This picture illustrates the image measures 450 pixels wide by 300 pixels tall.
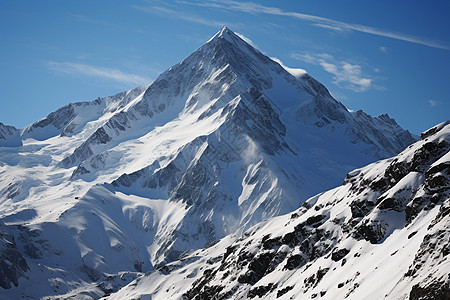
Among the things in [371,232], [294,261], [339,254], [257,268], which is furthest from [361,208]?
[257,268]

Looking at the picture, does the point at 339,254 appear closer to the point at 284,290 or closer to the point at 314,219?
the point at 284,290

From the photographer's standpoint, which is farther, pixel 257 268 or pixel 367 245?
pixel 257 268

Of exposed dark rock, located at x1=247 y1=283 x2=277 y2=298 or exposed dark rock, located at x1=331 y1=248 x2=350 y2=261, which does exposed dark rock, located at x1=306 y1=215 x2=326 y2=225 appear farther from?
exposed dark rock, located at x1=331 y1=248 x2=350 y2=261

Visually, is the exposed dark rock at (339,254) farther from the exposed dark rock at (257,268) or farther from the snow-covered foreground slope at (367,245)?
the exposed dark rock at (257,268)

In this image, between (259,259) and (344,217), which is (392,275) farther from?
(259,259)

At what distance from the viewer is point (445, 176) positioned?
79.5m

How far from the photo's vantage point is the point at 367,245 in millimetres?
90188

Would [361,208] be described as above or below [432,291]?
above

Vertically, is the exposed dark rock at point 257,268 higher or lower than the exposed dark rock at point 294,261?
higher

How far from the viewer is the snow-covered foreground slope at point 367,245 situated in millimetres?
64069

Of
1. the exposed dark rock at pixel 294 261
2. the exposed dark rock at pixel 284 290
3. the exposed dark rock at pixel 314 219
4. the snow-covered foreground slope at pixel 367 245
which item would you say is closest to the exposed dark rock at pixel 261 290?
the snow-covered foreground slope at pixel 367 245

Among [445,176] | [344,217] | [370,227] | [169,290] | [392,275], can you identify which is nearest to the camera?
[392,275]

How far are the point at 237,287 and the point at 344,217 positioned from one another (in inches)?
1282

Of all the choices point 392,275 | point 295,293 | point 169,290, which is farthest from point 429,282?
point 169,290
